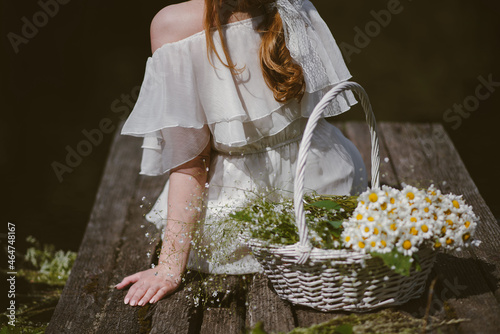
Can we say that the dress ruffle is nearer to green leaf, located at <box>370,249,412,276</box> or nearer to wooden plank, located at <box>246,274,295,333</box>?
wooden plank, located at <box>246,274,295,333</box>

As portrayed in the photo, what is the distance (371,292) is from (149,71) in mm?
984

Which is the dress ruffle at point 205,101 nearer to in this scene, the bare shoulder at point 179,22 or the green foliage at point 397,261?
Answer: the bare shoulder at point 179,22

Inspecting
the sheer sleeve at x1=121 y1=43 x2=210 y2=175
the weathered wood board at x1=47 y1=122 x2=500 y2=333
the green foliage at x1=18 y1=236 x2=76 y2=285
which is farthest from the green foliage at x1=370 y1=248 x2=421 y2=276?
the green foliage at x1=18 y1=236 x2=76 y2=285

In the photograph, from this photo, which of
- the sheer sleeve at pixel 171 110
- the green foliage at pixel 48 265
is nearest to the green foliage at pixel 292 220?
the sheer sleeve at pixel 171 110

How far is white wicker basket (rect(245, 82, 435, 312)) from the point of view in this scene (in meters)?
1.49

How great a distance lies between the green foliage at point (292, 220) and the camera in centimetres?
159

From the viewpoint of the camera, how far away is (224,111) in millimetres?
1866

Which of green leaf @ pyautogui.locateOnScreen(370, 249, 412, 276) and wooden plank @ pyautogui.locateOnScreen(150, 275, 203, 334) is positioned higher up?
green leaf @ pyautogui.locateOnScreen(370, 249, 412, 276)

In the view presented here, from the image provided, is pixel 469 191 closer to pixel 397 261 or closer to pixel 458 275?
pixel 458 275

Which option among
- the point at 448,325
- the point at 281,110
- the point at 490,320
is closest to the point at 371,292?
the point at 448,325

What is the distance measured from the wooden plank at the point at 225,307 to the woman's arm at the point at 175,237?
133 mm

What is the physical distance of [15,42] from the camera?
464 centimetres

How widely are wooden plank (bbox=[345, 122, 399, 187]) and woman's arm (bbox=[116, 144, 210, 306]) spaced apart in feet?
3.37

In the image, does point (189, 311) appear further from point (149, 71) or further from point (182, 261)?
point (149, 71)
